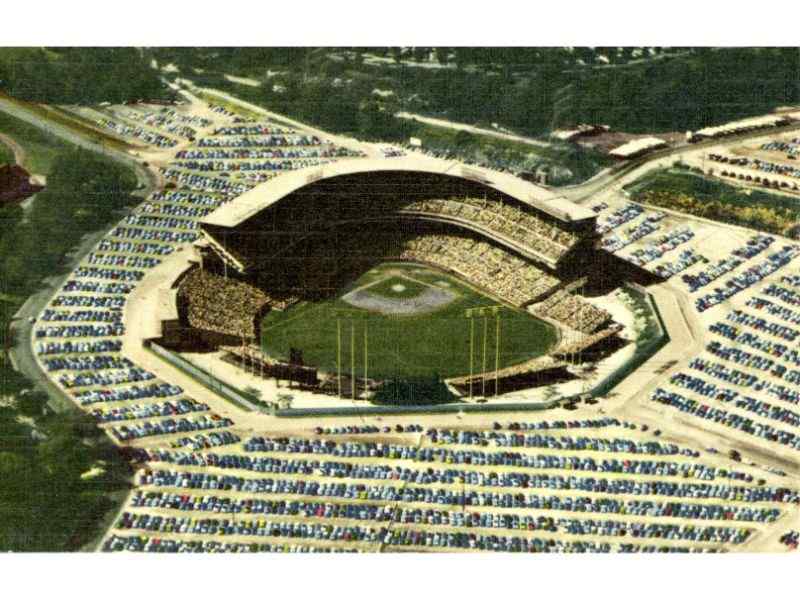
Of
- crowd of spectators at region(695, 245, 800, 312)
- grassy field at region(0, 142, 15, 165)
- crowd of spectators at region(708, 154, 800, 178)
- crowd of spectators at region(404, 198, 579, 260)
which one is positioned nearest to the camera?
grassy field at region(0, 142, 15, 165)

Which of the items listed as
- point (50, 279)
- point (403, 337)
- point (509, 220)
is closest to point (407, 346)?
point (403, 337)

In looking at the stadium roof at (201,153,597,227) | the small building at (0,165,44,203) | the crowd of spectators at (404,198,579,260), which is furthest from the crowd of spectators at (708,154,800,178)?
the small building at (0,165,44,203)

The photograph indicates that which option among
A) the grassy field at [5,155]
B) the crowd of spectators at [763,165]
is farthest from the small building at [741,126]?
the grassy field at [5,155]

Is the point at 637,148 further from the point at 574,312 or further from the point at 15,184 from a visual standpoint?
the point at 15,184

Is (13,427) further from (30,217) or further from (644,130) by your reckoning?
(644,130)

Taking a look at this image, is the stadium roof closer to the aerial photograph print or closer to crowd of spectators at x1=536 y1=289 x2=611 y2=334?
the aerial photograph print

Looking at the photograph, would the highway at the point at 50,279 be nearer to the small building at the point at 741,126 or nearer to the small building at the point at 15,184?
the small building at the point at 15,184
